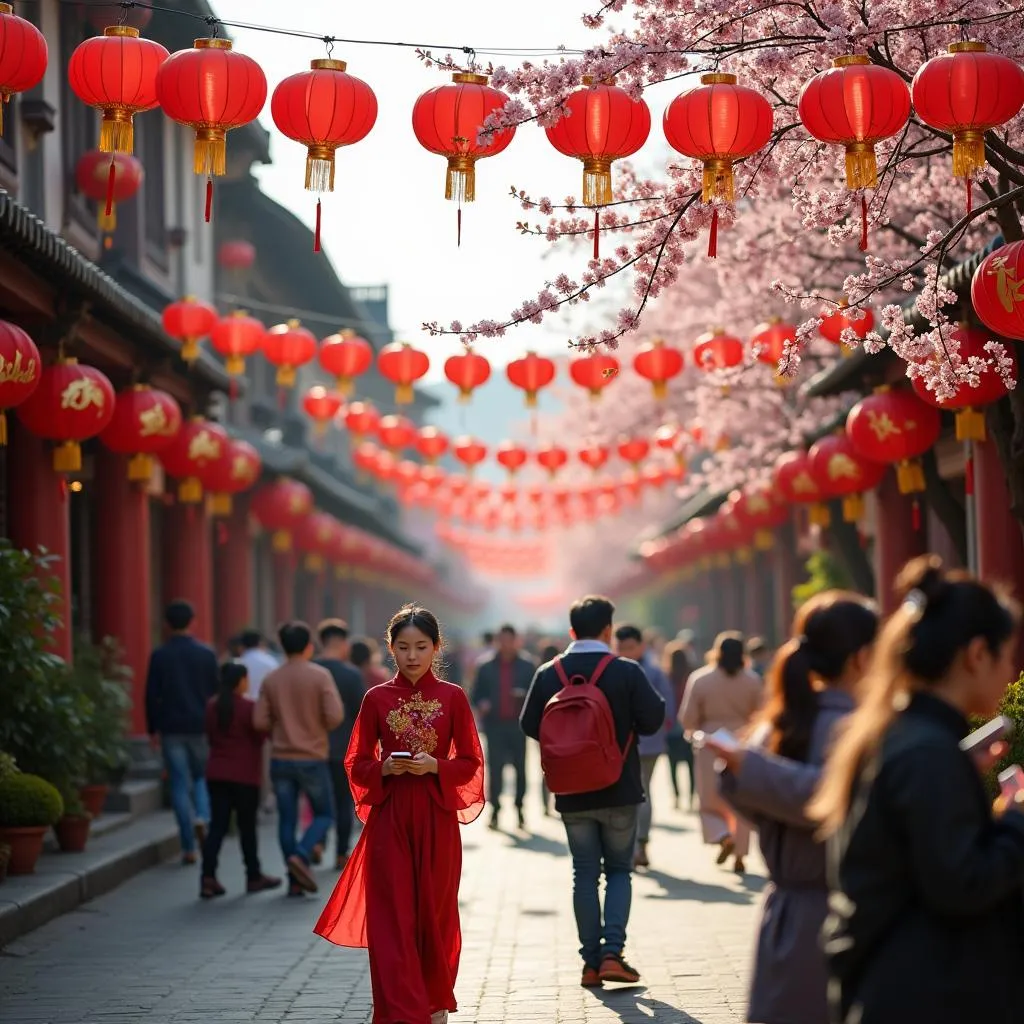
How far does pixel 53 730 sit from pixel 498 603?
173865 mm

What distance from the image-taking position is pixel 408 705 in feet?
26.6

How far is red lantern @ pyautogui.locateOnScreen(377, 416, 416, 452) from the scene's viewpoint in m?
27.2

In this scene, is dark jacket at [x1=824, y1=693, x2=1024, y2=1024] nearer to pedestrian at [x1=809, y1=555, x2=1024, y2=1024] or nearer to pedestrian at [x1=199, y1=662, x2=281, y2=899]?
pedestrian at [x1=809, y1=555, x2=1024, y2=1024]

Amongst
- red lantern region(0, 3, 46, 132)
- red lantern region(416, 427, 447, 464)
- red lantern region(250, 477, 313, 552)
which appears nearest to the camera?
red lantern region(0, 3, 46, 132)

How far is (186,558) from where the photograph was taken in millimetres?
22406

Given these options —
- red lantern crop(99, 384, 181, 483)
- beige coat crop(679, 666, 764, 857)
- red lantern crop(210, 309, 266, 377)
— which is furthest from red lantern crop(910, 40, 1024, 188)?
red lantern crop(210, 309, 266, 377)

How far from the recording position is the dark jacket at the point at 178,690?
15.4m

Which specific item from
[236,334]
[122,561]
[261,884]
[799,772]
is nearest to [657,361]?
[236,334]

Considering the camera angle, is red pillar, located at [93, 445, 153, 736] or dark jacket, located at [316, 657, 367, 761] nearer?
dark jacket, located at [316, 657, 367, 761]

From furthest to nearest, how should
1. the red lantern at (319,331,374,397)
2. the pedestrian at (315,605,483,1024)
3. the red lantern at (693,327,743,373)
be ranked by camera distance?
the red lantern at (319,331,374,397), the red lantern at (693,327,743,373), the pedestrian at (315,605,483,1024)

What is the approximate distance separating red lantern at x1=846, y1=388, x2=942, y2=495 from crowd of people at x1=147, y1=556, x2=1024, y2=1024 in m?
1.89

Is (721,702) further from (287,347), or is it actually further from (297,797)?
(287,347)

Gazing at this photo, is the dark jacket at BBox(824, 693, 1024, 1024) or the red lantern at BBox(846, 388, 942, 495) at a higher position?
the red lantern at BBox(846, 388, 942, 495)

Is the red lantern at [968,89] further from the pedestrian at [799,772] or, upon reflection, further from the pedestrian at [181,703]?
the pedestrian at [181,703]
